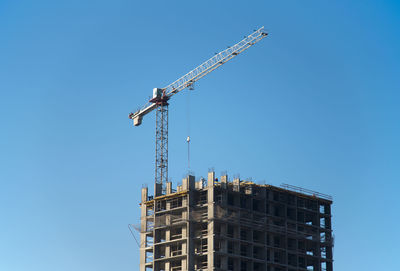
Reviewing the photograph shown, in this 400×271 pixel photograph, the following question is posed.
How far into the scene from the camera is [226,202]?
199m

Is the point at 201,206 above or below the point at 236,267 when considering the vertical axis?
above

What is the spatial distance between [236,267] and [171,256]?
577 inches

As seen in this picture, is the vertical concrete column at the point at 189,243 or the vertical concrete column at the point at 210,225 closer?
the vertical concrete column at the point at 210,225

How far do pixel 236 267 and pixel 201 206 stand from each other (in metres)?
15.4

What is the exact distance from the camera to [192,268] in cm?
19475

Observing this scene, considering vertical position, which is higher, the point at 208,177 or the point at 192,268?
the point at 208,177

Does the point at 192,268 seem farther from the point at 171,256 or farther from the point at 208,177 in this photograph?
the point at 208,177

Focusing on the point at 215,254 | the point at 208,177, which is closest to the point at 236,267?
the point at 215,254

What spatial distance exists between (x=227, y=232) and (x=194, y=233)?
7317 mm

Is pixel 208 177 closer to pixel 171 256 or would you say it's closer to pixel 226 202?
pixel 226 202

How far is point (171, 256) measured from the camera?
200 meters

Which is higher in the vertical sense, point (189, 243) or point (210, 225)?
point (210, 225)

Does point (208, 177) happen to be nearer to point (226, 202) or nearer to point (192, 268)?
point (226, 202)

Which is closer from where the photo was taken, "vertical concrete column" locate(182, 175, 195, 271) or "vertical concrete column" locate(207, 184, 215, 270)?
"vertical concrete column" locate(207, 184, 215, 270)
